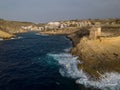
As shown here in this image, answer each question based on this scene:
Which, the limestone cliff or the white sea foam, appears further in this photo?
the limestone cliff

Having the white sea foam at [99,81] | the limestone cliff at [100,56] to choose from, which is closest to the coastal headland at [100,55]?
the limestone cliff at [100,56]

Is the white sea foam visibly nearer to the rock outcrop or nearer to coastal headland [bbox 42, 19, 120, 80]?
coastal headland [bbox 42, 19, 120, 80]

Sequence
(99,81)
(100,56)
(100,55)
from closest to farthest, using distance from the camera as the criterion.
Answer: (99,81), (100,56), (100,55)

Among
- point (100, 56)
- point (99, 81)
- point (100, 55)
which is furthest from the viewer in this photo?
point (100, 55)

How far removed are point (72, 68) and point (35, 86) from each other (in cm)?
1045

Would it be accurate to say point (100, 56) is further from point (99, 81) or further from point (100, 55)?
point (99, 81)

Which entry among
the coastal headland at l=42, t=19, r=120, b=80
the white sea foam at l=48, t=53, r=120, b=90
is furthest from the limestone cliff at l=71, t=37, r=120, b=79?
the white sea foam at l=48, t=53, r=120, b=90

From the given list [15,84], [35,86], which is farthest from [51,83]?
[15,84]

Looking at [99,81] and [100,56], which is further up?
[100,56]

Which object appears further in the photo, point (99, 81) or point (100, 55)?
point (100, 55)

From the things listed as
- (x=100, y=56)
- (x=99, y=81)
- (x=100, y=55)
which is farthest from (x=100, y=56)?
(x=99, y=81)

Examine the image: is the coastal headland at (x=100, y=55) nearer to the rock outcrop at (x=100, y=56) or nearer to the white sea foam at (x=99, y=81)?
the rock outcrop at (x=100, y=56)

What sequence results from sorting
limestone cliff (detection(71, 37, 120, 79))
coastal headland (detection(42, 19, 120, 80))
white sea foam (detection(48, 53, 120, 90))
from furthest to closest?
1. limestone cliff (detection(71, 37, 120, 79))
2. coastal headland (detection(42, 19, 120, 80))
3. white sea foam (detection(48, 53, 120, 90))

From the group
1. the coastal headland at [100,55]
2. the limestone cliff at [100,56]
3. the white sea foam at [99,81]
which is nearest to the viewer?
the white sea foam at [99,81]
